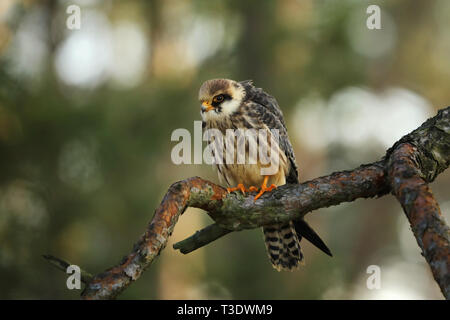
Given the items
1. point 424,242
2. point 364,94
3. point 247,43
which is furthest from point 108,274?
point 364,94

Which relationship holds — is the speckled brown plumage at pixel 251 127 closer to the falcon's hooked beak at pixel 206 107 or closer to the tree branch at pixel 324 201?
the falcon's hooked beak at pixel 206 107

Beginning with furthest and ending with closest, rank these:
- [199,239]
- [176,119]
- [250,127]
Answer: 1. [176,119]
2. [250,127]
3. [199,239]

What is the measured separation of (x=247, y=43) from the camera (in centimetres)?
1043

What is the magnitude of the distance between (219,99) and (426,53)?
9504 mm

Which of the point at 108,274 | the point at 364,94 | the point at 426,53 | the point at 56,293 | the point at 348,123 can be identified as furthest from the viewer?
the point at 426,53

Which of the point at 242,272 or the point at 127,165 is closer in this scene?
the point at 127,165

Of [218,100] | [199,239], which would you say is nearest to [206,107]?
[218,100]

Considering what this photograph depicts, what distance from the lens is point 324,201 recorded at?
9.34ft

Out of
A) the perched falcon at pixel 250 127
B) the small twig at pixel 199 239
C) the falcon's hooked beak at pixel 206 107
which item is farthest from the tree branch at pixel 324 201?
the falcon's hooked beak at pixel 206 107

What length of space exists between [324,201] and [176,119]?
7405mm

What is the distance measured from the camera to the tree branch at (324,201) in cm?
194

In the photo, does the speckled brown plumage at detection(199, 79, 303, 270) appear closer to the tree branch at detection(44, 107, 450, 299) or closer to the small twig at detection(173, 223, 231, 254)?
the tree branch at detection(44, 107, 450, 299)

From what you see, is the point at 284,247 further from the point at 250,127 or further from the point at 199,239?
the point at 199,239

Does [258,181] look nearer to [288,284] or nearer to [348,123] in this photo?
[288,284]
